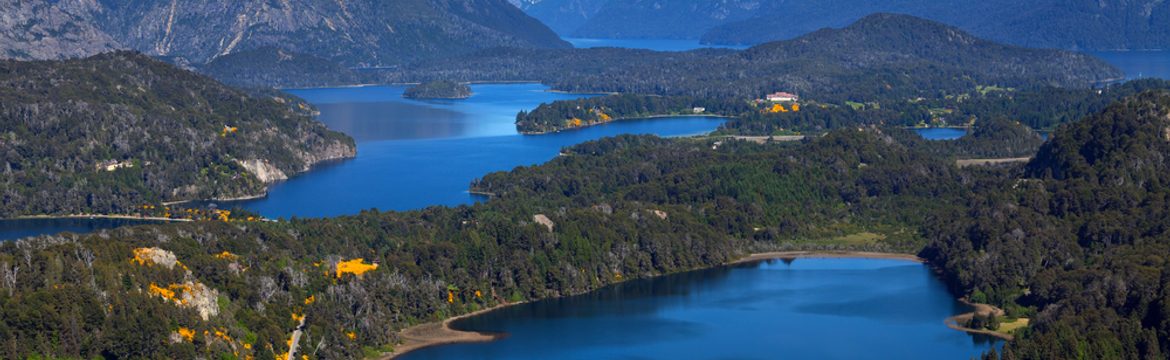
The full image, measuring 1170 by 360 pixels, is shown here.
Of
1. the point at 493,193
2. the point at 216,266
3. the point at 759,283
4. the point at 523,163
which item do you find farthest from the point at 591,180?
the point at 216,266

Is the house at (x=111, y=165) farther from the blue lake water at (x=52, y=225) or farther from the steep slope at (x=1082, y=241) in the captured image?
the steep slope at (x=1082, y=241)

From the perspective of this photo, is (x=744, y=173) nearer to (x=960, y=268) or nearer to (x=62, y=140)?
(x=960, y=268)

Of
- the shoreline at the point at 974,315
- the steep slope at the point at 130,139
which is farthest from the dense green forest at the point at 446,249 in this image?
the steep slope at the point at 130,139

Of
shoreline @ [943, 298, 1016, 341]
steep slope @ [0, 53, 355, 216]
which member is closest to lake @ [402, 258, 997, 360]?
shoreline @ [943, 298, 1016, 341]

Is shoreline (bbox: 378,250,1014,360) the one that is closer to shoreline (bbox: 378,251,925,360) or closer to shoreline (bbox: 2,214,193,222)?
shoreline (bbox: 378,251,925,360)

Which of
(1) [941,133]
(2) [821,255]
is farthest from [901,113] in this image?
(2) [821,255]

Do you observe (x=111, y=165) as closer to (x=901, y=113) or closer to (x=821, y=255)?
(x=821, y=255)
